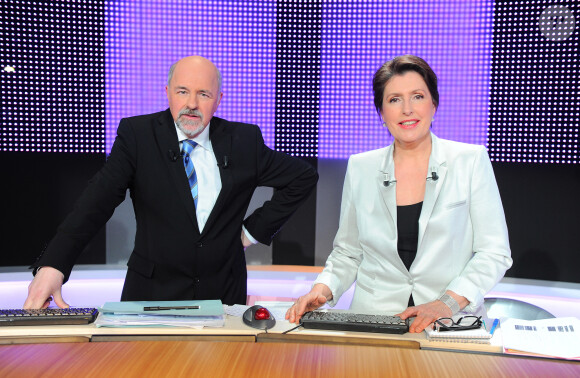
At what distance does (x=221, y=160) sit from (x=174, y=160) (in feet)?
0.72

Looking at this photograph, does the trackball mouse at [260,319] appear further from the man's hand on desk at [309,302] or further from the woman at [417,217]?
the woman at [417,217]

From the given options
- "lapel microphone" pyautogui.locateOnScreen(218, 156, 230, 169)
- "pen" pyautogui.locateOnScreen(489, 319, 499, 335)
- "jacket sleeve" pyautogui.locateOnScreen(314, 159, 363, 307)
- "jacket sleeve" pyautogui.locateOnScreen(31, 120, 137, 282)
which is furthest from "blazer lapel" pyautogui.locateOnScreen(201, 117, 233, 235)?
"pen" pyautogui.locateOnScreen(489, 319, 499, 335)

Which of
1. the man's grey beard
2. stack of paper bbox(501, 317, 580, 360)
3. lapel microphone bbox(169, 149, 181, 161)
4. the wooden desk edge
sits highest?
the man's grey beard

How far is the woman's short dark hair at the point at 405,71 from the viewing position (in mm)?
2158

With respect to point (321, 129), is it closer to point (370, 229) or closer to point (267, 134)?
point (267, 134)

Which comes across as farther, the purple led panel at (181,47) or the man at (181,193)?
the purple led panel at (181,47)

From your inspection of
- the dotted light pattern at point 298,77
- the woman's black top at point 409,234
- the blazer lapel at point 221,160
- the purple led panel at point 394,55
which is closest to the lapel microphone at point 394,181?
the woman's black top at point 409,234

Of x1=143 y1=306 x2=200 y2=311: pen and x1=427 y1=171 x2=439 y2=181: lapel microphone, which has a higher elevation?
x1=427 y1=171 x2=439 y2=181: lapel microphone

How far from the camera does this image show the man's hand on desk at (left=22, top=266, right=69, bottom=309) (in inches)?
76.7

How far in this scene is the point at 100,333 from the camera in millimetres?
1729

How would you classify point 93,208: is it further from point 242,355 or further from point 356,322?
point 356,322

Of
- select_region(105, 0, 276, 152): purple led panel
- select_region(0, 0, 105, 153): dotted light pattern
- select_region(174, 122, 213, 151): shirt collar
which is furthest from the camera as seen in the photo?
select_region(105, 0, 276, 152): purple led panel

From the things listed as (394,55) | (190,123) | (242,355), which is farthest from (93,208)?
(394,55)

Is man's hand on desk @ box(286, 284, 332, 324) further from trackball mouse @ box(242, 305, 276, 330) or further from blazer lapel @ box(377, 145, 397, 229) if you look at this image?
blazer lapel @ box(377, 145, 397, 229)
